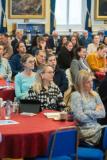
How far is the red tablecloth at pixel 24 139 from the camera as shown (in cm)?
455

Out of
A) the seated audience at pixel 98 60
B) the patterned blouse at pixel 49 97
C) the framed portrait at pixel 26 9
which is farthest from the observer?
the framed portrait at pixel 26 9

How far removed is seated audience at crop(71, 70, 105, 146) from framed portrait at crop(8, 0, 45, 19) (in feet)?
43.9

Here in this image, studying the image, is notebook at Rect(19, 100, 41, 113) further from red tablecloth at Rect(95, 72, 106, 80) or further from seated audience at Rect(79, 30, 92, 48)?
seated audience at Rect(79, 30, 92, 48)

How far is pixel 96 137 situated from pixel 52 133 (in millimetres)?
1114

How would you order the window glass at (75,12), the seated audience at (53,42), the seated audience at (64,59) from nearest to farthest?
1. the seated audience at (64,59)
2. the seated audience at (53,42)
3. the window glass at (75,12)

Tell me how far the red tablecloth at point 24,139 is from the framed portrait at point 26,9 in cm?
1406

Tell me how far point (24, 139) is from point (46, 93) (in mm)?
1582

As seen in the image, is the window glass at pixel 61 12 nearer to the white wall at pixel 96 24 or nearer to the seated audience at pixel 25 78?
the white wall at pixel 96 24

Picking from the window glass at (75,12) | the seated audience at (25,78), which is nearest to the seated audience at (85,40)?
the window glass at (75,12)

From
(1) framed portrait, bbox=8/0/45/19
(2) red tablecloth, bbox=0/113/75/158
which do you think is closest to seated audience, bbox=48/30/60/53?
(1) framed portrait, bbox=8/0/45/19

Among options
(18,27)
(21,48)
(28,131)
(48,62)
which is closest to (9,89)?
(48,62)

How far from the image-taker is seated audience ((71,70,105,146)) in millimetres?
5395

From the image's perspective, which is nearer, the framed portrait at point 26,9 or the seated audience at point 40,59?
the seated audience at point 40,59

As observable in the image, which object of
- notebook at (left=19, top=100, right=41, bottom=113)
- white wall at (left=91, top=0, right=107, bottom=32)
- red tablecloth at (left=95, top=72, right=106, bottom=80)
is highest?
white wall at (left=91, top=0, right=107, bottom=32)
